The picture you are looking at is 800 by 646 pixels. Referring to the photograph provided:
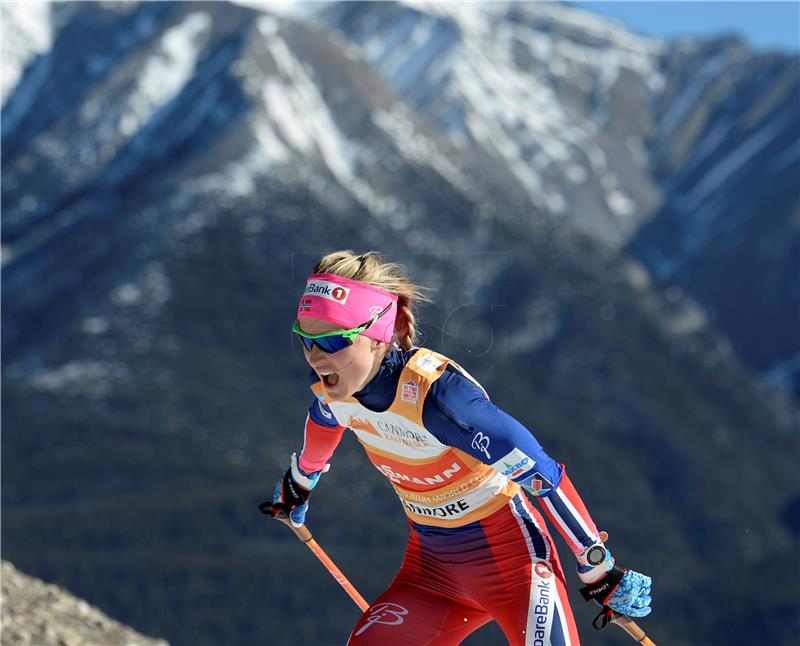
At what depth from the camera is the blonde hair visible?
36.1 feet

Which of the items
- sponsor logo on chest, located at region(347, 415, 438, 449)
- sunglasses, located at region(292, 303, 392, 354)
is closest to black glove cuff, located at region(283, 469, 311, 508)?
sponsor logo on chest, located at region(347, 415, 438, 449)

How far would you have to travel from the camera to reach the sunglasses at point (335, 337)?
10703 millimetres

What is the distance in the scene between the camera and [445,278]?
13.7m

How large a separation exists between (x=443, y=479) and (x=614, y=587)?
165cm

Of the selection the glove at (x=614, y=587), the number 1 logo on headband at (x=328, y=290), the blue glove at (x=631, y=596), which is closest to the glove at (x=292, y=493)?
the number 1 logo on headband at (x=328, y=290)

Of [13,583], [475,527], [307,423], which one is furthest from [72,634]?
[475,527]

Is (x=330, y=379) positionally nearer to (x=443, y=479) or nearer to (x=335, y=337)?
(x=335, y=337)

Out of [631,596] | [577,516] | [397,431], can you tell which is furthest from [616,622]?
[397,431]

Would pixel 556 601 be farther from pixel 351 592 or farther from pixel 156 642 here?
pixel 156 642

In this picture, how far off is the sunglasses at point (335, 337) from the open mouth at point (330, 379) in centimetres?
22

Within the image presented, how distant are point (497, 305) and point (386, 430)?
8.87 feet

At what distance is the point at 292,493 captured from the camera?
13180 millimetres

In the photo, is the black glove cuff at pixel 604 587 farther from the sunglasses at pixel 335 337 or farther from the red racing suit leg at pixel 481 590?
the sunglasses at pixel 335 337

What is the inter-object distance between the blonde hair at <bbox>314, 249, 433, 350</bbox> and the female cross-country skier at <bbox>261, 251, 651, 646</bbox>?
0.01 m
